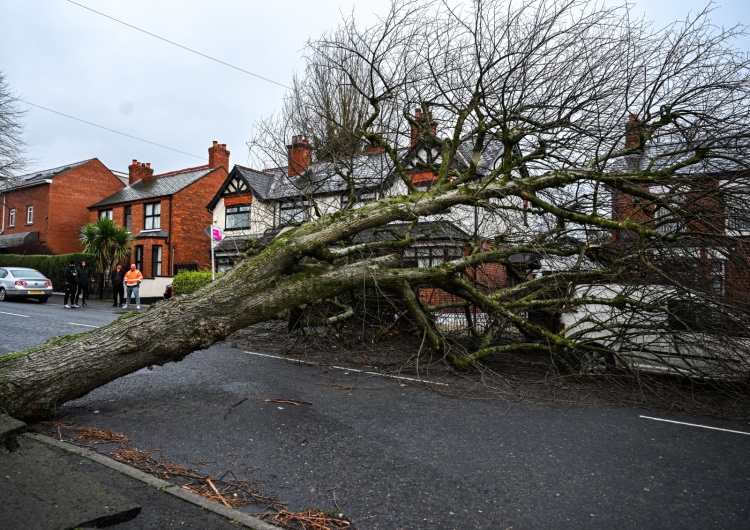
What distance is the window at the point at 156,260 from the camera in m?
30.0

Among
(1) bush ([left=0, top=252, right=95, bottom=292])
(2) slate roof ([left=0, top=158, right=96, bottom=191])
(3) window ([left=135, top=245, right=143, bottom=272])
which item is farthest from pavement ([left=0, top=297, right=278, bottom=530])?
(2) slate roof ([left=0, top=158, right=96, bottom=191])

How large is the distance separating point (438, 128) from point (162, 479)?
7.86 meters

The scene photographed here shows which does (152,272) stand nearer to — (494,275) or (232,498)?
(494,275)

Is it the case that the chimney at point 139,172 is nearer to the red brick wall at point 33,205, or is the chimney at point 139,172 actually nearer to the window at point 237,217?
the red brick wall at point 33,205

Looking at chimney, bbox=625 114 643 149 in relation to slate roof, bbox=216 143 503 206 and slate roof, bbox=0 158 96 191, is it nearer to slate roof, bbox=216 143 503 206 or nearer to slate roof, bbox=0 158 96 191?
slate roof, bbox=216 143 503 206

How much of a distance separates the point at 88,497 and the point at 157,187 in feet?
109

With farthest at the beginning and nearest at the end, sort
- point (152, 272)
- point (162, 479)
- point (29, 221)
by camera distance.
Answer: point (29, 221), point (152, 272), point (162, 479)

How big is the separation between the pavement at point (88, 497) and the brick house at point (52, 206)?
34.6m

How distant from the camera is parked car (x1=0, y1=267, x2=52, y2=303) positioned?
20000 millimetres

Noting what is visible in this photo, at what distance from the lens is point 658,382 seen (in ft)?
21.4

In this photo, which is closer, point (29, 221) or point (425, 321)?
point (425, 321)

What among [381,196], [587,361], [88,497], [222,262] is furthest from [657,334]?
[222,262]

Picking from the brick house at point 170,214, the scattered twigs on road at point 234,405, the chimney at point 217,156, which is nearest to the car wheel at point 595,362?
the scattered twigs on road at point 234,405

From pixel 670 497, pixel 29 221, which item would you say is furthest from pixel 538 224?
pixel 29 221
